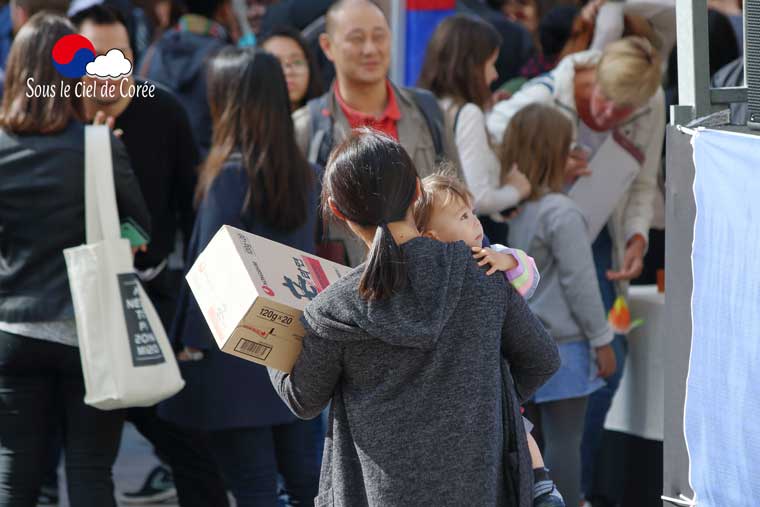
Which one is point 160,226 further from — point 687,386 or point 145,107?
point 687,386

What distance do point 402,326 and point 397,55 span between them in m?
3.65

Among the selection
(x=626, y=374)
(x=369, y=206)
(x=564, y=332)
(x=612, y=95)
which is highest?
(x=369, y=206)

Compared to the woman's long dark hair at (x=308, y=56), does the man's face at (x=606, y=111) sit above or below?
below

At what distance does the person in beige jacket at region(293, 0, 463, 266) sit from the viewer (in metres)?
4.59

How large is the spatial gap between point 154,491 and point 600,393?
6.71ft

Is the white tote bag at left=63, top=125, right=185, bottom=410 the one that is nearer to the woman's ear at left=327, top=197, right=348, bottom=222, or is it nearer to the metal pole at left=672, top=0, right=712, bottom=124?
the woman's ear at left=327, top=197, right=348, bottom=222

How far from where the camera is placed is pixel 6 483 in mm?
3793

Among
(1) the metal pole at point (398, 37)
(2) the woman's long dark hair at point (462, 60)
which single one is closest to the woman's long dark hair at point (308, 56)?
(1) the metal pole at point (398, 37)

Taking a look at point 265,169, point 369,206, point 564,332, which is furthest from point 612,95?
point 369,206

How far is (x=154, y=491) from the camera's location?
554 cm

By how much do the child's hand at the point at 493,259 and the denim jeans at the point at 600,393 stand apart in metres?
2.46

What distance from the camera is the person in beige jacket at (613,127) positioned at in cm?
506

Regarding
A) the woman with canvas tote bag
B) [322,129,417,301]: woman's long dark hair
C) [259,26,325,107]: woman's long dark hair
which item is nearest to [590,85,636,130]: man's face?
[259,26,325,107]: woman's long dark hair

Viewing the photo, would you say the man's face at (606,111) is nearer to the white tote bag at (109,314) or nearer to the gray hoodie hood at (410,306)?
the white tote bag at (109,314)
